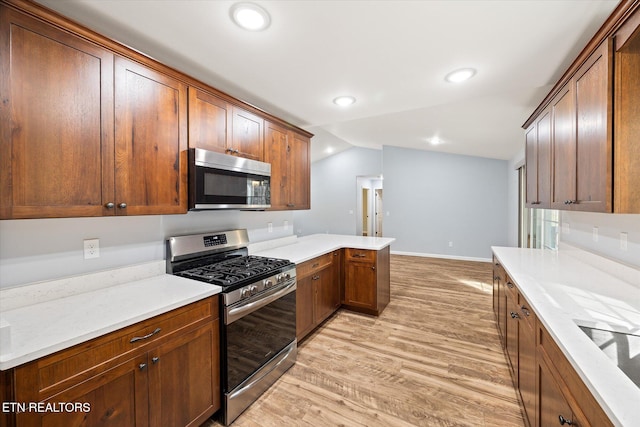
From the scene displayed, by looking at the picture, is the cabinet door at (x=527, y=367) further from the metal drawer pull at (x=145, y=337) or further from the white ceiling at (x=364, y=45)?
the metal drawer pull at (x=145, y=337)

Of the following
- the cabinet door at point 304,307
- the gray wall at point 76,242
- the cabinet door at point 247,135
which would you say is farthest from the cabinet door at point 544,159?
the gray wall at point 76,242

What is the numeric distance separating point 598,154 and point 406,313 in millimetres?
2547

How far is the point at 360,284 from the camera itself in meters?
3.28

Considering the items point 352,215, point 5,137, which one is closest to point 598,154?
point 5,137

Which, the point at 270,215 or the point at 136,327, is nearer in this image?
the point at 136,327

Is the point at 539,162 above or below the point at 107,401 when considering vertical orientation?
above

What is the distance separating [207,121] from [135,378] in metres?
1.66

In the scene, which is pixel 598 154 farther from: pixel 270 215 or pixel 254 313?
pixel 270 215

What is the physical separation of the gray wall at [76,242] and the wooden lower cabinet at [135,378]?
27.2 inches

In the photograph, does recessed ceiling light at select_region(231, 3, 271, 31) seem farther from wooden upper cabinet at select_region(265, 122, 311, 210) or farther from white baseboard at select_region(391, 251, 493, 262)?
white baseboard at select_region(391, 251, 493, 262)

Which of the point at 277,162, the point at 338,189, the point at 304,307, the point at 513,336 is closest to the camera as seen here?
the point at 513,336

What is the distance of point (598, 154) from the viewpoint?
1.44m

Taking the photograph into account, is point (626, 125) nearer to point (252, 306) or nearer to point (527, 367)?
point (527, 367)

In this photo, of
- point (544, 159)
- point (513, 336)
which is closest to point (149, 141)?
point (513, 336)
